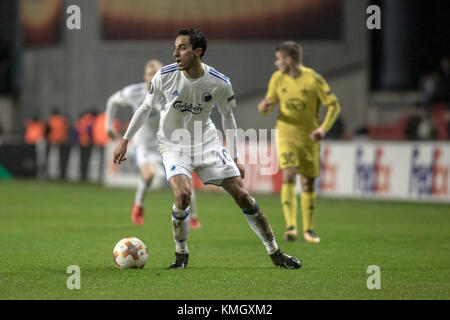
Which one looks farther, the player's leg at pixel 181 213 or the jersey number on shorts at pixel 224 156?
the jersey number on shorts at pixel 224 156

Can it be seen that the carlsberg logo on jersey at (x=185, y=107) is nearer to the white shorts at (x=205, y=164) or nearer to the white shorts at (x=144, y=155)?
the white shorts at (x=205, y=164)

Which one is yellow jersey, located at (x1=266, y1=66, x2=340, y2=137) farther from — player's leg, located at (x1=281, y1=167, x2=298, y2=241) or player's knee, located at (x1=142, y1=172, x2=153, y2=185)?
player's knee, located at (x1=142, y1=172, x2=153, y2=185)

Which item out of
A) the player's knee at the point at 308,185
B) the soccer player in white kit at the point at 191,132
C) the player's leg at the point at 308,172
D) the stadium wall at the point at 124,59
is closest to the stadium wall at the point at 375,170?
the player's knee at the point at 308,185

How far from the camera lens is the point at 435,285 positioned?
7.88 metres

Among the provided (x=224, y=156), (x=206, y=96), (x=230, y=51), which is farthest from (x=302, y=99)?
(x=230, y=51)

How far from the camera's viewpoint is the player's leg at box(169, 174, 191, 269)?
8523mm

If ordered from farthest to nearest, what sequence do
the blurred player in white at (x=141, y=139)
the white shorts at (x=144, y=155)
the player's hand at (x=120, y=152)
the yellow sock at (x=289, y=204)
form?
the white shorts at (x=144, y=155) → the blurred player in white at (x=141, y=139) → the yellow sock at (x=289, y=204) → the player's hand at (x=120, y=152)

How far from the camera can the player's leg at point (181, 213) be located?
28.0 ft

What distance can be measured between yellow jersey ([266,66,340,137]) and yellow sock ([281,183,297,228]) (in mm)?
668

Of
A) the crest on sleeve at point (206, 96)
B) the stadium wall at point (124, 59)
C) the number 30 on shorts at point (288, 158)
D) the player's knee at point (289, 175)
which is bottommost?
the player's knee at point (289, 175)

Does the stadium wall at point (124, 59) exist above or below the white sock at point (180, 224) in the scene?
above

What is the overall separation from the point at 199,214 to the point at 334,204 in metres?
3.56

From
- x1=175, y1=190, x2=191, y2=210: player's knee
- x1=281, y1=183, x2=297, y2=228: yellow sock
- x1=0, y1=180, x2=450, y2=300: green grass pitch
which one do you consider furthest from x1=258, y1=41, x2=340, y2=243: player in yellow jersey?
x1=175, y1=190, x2=191, y2=210: player's knee
